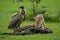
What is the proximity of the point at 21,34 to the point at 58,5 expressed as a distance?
1.38m

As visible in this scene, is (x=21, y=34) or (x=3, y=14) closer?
(x=21, y=34)

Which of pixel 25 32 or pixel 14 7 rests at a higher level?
pixel 14 7

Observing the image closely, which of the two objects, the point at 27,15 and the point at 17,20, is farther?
the point at 27,15

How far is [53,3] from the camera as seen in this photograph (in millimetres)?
6859

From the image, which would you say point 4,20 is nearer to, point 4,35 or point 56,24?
point 4,35

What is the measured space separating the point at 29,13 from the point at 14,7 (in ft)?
1.46

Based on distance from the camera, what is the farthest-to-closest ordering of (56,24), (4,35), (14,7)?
(14,7) < (56,24) < (4,35)

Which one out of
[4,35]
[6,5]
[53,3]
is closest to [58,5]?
[53,3]

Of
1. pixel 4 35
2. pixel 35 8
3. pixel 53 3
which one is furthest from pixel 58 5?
pixel 4 35

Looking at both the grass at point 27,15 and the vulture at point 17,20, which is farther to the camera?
the vulture at point 17,20

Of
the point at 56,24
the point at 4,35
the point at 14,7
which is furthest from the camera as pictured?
the point at 14,7

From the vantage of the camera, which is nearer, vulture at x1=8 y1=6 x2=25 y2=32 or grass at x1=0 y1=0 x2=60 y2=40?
grass at x1=0 y1=0 x2=60 y2=40

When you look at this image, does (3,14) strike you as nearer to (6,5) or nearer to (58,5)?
(6,5)

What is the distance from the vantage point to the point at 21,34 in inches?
227
